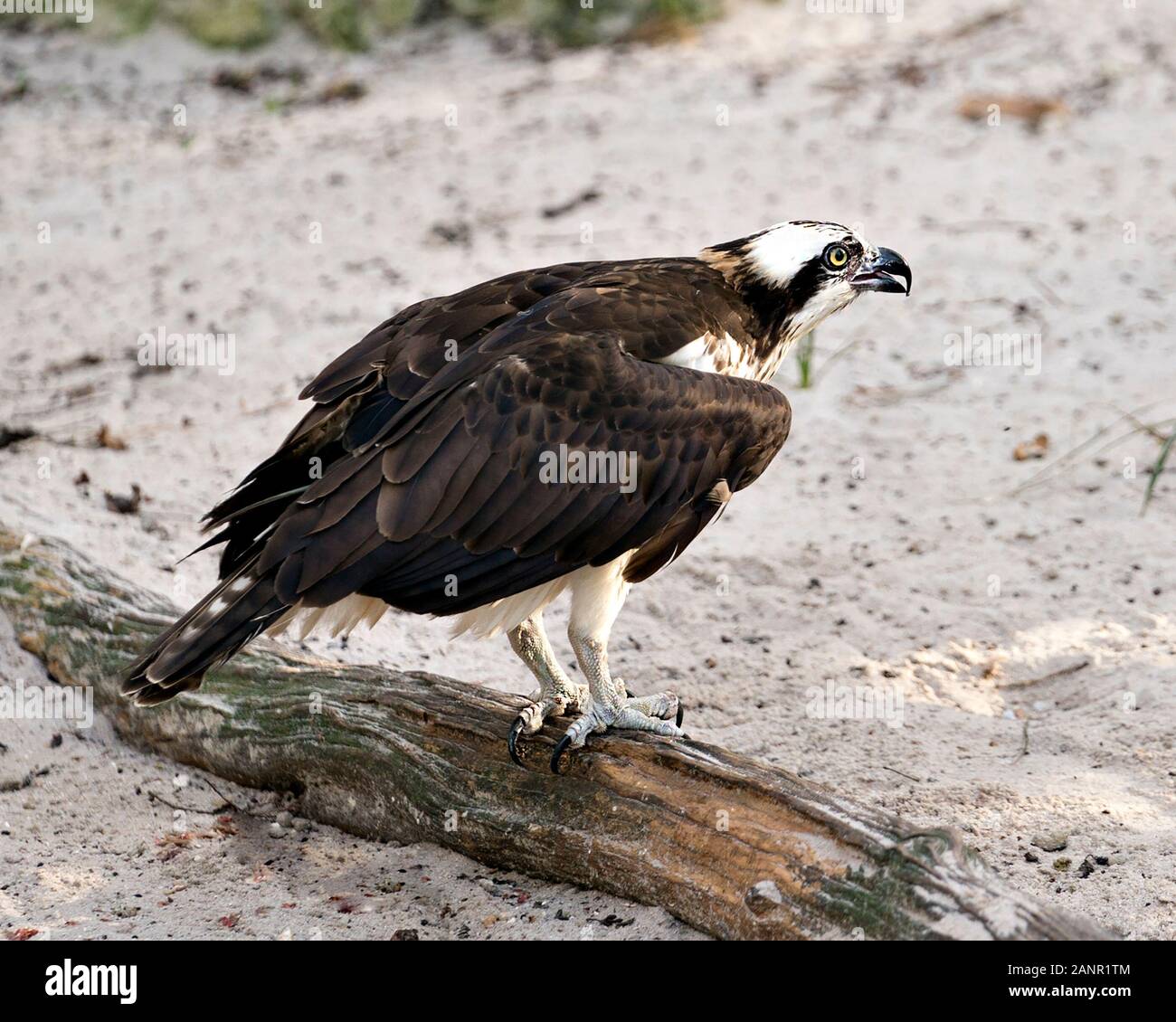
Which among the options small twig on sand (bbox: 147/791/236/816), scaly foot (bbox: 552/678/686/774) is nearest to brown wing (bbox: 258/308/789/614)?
scaly foot (bbox: 552/678/686/774)

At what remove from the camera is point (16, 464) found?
588 centimetres

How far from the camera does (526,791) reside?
3.83m

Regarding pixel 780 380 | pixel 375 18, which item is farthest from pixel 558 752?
pixel 375 18

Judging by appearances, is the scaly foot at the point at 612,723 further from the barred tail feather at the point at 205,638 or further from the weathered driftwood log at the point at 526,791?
the barred tail feather at the point at 205,638

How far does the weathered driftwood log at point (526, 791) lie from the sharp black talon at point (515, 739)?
1.2 inches

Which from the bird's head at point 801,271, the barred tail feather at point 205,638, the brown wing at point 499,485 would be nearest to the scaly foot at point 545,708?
the brown wing at point 499,485

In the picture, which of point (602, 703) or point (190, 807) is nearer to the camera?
point (602, 703)

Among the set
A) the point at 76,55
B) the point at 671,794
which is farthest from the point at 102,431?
the point at 76,55

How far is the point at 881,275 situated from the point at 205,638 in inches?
96.9

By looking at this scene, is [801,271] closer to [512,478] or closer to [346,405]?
[512,478]

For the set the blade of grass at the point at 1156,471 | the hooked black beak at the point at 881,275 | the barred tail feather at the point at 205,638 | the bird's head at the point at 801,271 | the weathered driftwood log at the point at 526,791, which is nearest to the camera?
the weathered driftwood log at the point at 526,791

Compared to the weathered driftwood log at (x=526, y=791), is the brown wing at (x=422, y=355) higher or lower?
higher

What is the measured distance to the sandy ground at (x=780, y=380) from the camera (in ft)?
13.4

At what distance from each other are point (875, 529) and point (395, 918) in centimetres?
290
